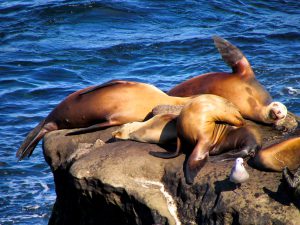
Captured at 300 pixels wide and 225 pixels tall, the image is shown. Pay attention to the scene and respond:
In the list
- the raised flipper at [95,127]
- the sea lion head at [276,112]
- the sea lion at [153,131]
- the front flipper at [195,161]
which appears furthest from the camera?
Result: the raised flipper at [95,127]

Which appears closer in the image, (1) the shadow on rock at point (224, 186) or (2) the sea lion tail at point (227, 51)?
(1) the shadow on rock at point (224, 186)

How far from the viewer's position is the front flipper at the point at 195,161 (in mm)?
6117

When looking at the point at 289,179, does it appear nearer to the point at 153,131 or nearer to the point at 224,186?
the point at 224,186

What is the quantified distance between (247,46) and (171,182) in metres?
8.39

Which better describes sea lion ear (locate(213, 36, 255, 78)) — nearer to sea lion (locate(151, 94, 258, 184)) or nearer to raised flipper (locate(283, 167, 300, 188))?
sea lion (locate(151, 94, 258, 184))

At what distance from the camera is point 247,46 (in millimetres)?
14227

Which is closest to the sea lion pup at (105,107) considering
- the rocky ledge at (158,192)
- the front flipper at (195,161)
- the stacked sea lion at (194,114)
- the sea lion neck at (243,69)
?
the stacked sea lion at (194,114)

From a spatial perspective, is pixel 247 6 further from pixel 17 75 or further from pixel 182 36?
pixel 17 75

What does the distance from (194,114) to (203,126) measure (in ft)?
0.43

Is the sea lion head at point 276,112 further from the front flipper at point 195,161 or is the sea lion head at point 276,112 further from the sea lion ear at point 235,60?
the front flipper at point 195,161

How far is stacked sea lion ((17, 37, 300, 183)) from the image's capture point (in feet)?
21.2

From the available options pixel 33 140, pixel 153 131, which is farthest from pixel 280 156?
pixel 33 140

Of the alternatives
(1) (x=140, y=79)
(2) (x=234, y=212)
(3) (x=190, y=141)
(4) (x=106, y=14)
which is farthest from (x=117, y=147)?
(4) (x=106, y=14)

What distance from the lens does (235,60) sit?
7977mm
